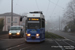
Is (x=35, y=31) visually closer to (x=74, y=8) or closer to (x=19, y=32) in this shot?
(x=19, y=32)

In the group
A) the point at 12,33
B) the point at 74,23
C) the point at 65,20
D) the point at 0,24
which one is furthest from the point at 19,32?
the point at 65,20

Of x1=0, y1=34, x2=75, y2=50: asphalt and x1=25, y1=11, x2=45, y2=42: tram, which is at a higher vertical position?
x1=25, y1=11, x2=45, y2=42: tram

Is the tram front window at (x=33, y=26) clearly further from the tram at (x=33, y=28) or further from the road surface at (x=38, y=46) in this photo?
the road surface at (x=38, y=46)

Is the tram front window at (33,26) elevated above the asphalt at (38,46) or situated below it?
above

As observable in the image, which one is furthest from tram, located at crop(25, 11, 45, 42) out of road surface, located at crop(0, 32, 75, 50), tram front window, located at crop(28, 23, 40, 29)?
road surface, located at crop(0, 32, 75, 50)

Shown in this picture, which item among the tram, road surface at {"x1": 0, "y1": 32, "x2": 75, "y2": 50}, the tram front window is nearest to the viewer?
road surface at {"x1": 0, "y1": 32, "x2": 75, "y2": 50}

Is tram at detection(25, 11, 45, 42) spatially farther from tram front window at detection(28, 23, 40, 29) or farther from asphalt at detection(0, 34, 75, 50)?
asphalt at detection(0, 34, 75, 50)

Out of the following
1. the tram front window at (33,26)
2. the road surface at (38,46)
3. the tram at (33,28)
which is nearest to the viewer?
the road surface at (38,46)

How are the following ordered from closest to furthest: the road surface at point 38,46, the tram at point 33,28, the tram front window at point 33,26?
the road surface at point 38,46 → the tram at point 33,28 → the tram front window at point 33,26

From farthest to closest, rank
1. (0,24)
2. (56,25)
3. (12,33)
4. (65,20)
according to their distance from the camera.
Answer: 1. (56,25)
2. (65,20)
3. (0,24)
4. (12,33)

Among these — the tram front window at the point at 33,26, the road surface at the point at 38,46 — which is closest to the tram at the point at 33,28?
the tram front window at the point at 33,26

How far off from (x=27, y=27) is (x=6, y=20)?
45.6m

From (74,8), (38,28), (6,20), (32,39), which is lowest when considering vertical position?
(32,39)

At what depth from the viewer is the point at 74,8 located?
2283 inches
